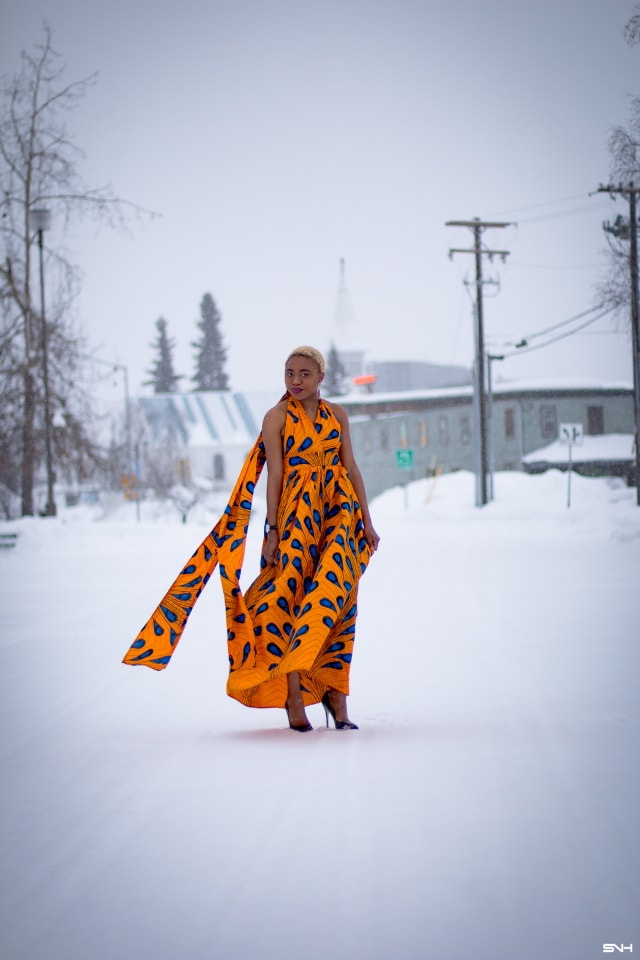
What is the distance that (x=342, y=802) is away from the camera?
156 inches

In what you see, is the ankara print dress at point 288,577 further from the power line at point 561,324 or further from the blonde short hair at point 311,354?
the power line at point 561,324

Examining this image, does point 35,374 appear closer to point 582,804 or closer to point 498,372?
point 582,804

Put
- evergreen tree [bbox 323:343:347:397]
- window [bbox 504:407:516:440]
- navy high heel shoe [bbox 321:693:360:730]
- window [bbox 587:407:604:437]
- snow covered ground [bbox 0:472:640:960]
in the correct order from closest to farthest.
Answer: snow covered ground [bbox 0:472:640:960]
navy high heel shoe [bbox 321:693:360:730]
window [bbox 587:407:604:437]
window [bbox 504:407:516:440]
evergreen tree [bbox 323:343:347:397]

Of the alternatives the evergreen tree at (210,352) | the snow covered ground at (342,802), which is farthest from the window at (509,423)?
the snow covered ground at (342,802)

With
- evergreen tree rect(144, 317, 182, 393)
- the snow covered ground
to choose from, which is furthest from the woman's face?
evergreen tree rect(144, 317, 182, 393)

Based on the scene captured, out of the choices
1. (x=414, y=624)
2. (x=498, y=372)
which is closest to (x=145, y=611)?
(x=414, y=624)

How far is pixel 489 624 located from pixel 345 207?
49813mm

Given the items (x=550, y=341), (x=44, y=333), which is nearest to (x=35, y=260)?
(x=44, y=333)

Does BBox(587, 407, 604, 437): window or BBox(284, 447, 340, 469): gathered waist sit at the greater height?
BBox(587, 407, 604, 437): window

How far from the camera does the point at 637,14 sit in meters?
15.2

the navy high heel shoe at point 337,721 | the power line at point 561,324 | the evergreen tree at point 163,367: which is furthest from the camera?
the evergreen tree at point 163,367

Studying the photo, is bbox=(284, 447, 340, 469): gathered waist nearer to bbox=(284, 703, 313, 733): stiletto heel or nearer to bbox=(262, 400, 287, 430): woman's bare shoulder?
bbox=(262, 400, 287, 430): woman's bare shoulder

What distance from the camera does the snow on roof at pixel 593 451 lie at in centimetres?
4744

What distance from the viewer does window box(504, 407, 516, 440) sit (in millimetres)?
51219
